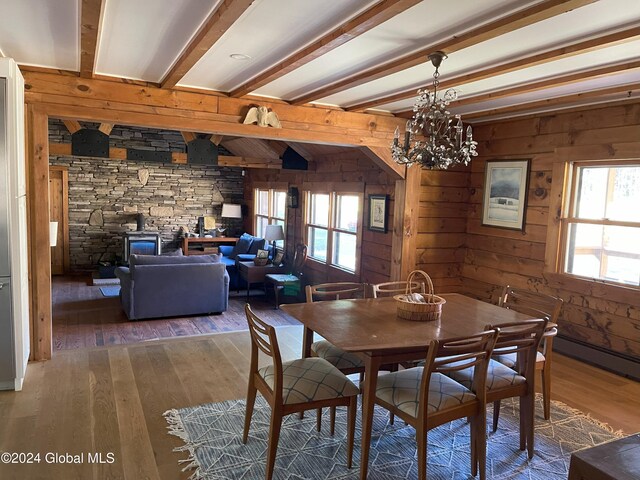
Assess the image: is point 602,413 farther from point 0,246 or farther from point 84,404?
point 0,246

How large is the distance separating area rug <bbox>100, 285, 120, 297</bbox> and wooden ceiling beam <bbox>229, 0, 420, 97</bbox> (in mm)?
4743

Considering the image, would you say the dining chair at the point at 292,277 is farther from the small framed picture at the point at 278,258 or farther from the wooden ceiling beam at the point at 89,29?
the wooden ceiling beam at the point at 89,29

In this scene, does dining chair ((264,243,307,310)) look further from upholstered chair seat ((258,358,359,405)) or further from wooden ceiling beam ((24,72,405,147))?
upholstered chair seat ((258,358,359,405))

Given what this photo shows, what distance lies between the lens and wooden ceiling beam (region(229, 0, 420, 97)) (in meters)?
2.14

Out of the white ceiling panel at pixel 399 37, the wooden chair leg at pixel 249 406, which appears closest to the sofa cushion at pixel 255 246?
the white ceiling panel at pixel 399 37

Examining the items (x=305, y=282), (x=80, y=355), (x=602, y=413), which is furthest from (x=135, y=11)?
(x=305, y=282)

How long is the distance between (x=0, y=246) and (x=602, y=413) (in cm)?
425

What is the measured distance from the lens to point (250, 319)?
102 inches

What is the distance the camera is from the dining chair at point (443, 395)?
223 cm

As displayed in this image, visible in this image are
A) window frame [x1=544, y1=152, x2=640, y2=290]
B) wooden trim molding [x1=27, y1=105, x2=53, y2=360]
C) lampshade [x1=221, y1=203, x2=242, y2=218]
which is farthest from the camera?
lampshade [x1=221, y1=203, x2=242, y2=218]

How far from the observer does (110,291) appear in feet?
24.6

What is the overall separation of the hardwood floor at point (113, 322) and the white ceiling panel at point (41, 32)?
2626 mm

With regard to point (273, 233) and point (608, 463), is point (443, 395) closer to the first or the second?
point (608, 463)

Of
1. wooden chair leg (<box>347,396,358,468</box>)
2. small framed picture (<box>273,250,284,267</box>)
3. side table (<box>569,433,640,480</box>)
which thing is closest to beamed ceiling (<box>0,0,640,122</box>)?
side table (<box>569,433,640,480</box>)
